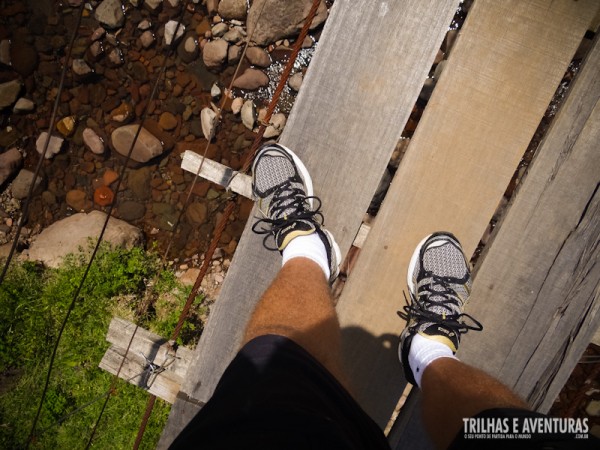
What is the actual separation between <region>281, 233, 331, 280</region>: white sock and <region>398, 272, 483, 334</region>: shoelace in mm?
480

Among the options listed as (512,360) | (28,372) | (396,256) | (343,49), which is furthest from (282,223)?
(28,372)

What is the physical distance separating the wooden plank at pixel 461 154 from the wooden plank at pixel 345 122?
5.4 inches

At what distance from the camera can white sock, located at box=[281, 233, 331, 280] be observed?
2145mm

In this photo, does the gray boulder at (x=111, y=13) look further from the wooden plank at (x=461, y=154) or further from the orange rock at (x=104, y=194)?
the wooden plank at (x=461, y=154)

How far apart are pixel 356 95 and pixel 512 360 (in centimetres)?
162

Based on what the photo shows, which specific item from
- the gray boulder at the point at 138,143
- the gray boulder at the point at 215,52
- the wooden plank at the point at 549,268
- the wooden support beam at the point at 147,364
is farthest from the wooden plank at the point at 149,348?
the gray boulder at the point at 215,52

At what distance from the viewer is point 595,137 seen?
211 centimetres

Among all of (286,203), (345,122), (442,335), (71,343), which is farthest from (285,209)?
(71,343)

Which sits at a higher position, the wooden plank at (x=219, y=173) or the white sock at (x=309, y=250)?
the wooden plank at (x=219, y=173)

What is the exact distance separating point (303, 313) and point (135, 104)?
122 inches

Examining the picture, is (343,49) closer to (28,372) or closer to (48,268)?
(48,268)

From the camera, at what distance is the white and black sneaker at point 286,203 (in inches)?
87.6

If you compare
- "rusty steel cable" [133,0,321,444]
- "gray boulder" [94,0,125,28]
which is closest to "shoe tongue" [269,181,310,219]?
"rusty steel cable" [133,0,321,444]

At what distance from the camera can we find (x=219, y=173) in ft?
7.47
